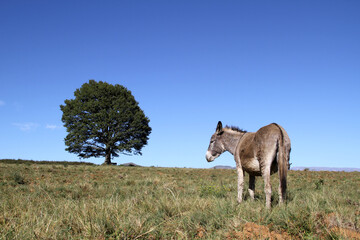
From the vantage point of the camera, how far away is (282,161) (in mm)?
6426

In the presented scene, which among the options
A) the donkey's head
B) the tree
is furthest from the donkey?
the tree

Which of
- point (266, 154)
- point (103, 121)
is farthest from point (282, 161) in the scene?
point (103, 121)

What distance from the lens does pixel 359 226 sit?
4.18 meters

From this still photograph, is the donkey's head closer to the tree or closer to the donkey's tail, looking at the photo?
the donkey's tail

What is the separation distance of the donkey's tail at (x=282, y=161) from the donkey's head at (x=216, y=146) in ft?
7.88

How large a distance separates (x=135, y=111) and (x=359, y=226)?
42259 millimetres

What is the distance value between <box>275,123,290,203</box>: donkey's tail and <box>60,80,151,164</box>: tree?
37552mm

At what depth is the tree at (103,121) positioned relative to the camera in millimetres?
42719

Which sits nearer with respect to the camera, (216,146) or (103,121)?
(216,146)

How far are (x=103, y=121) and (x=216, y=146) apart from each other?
36.2 meters

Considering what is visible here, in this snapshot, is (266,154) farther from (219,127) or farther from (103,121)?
(103,121)

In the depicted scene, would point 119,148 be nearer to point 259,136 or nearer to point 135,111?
point 135,111

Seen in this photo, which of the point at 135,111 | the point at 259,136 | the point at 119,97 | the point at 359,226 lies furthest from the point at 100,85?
the point at 359,226

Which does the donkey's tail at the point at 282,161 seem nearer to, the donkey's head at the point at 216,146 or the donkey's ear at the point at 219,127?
the donkey's ear at the point at 219,127
